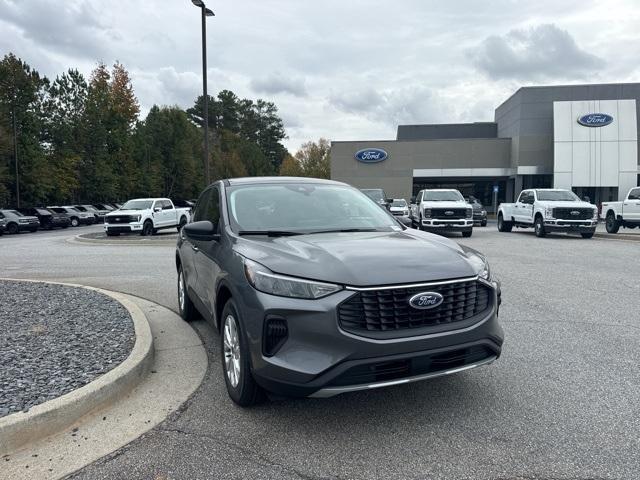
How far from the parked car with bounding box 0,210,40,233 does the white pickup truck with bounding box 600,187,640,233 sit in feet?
101

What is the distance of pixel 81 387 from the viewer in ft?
12.1

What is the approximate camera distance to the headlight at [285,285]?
3.14m

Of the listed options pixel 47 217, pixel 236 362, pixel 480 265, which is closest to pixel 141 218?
pixel 47 217

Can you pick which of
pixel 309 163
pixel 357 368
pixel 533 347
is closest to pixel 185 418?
pixel 357 368

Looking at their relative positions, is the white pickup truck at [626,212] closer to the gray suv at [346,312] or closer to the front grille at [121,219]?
the gray suv at [346,312]

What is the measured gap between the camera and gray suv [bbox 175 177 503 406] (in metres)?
3.08

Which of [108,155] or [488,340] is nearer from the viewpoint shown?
[488,340]

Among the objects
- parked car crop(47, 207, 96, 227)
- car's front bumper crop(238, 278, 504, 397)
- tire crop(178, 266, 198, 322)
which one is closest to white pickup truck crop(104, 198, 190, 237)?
parked car crop(47, 207, 96, 227)

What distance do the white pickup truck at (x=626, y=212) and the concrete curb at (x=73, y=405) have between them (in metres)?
20.3

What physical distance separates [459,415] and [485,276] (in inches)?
39.8

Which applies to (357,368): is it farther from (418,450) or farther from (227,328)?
(227,328)

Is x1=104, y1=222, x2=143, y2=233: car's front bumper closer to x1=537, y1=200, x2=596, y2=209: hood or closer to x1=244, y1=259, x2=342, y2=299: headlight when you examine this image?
x1=537, y1=200, x2=596, y2=209: hood

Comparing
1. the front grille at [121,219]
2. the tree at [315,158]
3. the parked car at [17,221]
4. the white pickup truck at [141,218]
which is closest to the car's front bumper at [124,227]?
the white pickup truck at [141,218]

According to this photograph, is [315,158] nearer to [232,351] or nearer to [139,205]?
[139,205]
